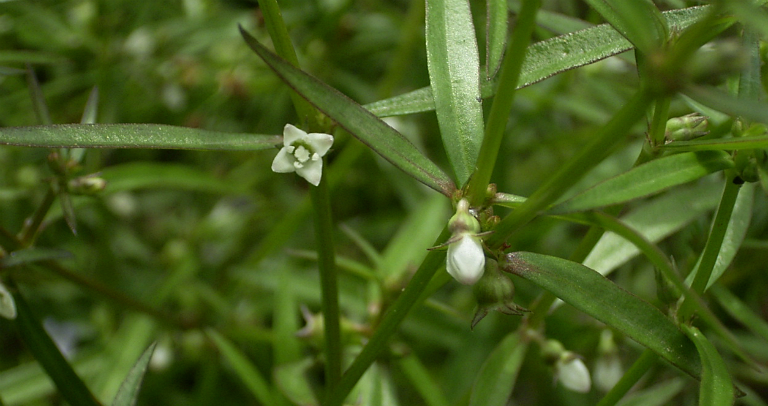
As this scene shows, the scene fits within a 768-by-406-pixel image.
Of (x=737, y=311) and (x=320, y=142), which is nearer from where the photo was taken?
(x=320, y=142)

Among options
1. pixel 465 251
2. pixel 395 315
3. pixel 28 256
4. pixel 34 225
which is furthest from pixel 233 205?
pixel 465 251

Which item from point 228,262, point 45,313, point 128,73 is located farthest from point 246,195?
point 45,313

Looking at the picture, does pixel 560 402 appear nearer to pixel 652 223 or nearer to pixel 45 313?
pixel 652 223

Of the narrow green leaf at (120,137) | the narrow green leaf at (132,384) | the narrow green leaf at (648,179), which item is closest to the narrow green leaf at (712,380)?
the narrow green leaf at (648,179)

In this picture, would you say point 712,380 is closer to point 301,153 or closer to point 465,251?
point 465,251

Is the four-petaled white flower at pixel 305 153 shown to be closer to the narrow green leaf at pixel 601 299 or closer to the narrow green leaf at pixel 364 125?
the narrow green leaf at pixel 364 125

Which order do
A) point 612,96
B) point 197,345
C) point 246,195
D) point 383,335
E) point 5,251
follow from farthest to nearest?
1. point 246,195
2. point 612,96
3. point 197,345
4. point 5,251
5. point 383,335

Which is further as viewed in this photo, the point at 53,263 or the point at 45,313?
the point at 45,313

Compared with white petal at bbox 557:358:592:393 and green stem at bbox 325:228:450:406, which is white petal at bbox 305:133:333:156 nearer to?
green stem at bbox 325:228:450:406
